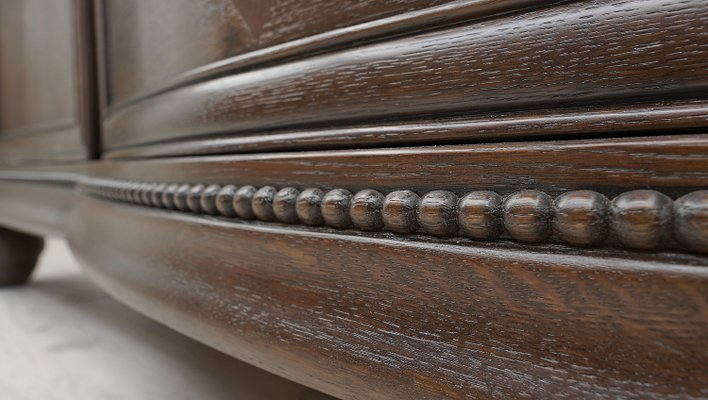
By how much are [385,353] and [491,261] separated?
2.1 inches

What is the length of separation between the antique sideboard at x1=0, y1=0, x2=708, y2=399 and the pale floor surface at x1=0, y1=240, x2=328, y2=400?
0.35 ft

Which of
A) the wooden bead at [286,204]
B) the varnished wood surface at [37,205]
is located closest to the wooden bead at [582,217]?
the wooden bead at [286,204]

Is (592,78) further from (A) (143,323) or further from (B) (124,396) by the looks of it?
(A) (143,323)

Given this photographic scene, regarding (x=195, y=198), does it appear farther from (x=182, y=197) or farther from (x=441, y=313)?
(x=441, y=313)

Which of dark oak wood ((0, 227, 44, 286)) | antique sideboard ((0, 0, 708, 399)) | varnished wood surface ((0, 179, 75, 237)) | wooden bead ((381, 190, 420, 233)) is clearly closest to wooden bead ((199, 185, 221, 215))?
antique sideboard ((0, 0, 708, 399))

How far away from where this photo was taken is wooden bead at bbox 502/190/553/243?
6.3 inches

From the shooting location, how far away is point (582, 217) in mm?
152

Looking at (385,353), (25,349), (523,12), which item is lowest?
(25,349)

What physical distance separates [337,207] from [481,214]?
2.3 inches

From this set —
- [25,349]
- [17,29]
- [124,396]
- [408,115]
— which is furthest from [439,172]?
[17,29]

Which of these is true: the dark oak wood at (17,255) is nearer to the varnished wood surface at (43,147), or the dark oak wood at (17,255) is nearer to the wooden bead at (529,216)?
the varnished wood surface at (43,147)

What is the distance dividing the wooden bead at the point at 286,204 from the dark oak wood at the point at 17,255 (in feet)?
2.20

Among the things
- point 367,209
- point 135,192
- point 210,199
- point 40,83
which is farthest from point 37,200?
point 367,209

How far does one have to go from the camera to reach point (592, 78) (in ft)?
0.53
